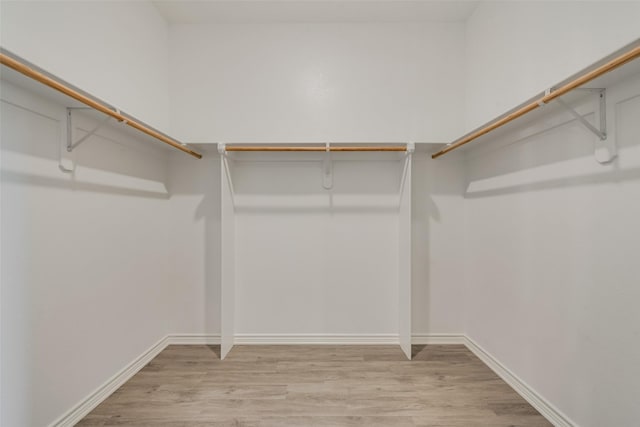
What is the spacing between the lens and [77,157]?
5.18 feet

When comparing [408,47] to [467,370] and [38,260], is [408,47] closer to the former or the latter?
[467,370]

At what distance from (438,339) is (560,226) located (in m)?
1.43

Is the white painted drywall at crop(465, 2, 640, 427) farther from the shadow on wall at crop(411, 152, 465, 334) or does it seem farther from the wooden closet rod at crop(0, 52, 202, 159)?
the wooden closet rod at crop(0, 52, 202, 159)

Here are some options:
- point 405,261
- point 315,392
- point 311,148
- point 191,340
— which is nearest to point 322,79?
point 311,148

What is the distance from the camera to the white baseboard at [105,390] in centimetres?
150

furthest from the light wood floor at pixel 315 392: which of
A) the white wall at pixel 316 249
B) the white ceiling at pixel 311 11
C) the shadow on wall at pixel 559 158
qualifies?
the white ceiling at pixel 311 11

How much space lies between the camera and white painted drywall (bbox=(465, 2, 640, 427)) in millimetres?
1193

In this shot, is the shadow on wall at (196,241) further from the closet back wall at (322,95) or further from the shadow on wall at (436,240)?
the shadow on wall at (436,240)

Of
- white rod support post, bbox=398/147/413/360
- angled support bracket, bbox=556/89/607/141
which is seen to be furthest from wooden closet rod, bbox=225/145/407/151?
angled support bracket, bbox=556/89/607/141

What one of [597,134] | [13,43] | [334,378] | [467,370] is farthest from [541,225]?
[13,43]

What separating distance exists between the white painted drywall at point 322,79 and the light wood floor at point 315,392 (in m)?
1.74

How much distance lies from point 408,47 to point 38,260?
9.27 feet

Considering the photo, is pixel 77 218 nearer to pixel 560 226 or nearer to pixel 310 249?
pixel 310 249

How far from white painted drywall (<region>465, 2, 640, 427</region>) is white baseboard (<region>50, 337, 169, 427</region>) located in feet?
8.25
